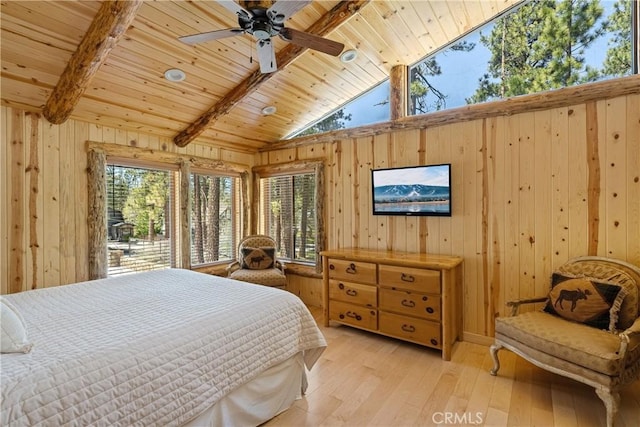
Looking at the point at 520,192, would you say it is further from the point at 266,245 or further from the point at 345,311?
the point at 266,245

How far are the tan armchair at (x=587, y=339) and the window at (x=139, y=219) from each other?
3777 mm

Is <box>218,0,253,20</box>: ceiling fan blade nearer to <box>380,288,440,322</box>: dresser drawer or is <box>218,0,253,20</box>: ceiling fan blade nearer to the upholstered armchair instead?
<box>380,288,440,322</box>: dresser drawer

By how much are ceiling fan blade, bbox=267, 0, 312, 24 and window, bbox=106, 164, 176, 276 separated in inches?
105

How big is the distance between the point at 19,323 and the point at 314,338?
5.20 feet

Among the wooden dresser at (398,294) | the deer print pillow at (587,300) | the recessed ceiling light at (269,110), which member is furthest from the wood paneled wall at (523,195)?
the recessed ceiling light at (269,110)

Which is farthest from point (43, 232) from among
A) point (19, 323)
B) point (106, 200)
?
point (19, 323)

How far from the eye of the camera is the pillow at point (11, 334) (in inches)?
49.0

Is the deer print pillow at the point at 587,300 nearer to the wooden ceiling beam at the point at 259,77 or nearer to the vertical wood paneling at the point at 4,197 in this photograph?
the wooden ceiling beam at the point at 259,77

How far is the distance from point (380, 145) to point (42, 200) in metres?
3.54

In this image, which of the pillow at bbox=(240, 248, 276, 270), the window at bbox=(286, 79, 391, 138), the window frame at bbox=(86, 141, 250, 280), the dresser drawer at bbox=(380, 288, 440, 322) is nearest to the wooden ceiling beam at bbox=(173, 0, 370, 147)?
the window frame at bbox=(86, 141, 250, 280)

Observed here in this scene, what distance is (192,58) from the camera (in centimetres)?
280

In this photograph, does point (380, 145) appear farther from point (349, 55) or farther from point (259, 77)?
point (259, 77)

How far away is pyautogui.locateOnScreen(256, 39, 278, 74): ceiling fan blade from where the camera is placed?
205 centimetres

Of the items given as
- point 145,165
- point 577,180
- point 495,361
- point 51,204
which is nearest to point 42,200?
point 51,204
